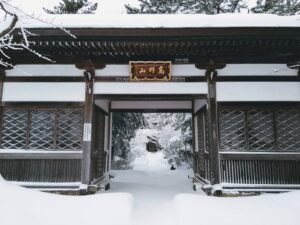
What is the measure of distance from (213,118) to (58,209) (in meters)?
4.52

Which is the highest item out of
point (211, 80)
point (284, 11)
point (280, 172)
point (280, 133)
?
point (284, 11)

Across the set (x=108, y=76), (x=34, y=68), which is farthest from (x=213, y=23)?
(x=34, y=68)

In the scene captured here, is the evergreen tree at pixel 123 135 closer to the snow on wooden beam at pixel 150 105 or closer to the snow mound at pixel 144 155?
the snow mound at pixel 144 155

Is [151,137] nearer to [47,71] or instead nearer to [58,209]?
[47,71]

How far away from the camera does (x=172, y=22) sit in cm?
675

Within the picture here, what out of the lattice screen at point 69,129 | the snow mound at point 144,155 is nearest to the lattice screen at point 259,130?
the lattice screen at point 69,129

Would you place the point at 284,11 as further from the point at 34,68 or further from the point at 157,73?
the point at 34,68

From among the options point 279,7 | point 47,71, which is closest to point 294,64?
point 47,71

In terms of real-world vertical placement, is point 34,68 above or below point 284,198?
above

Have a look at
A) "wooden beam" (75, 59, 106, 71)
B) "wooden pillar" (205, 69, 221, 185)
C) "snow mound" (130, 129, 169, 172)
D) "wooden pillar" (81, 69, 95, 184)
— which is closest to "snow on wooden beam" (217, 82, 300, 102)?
"wooden pillar" (205, 69, 221, 185)

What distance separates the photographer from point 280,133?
7664 mm

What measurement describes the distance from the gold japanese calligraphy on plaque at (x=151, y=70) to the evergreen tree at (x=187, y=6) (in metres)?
11.2

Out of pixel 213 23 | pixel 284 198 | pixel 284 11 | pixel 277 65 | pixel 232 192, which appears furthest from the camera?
pixel 284 11

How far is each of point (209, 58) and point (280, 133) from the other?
2.82 metres
